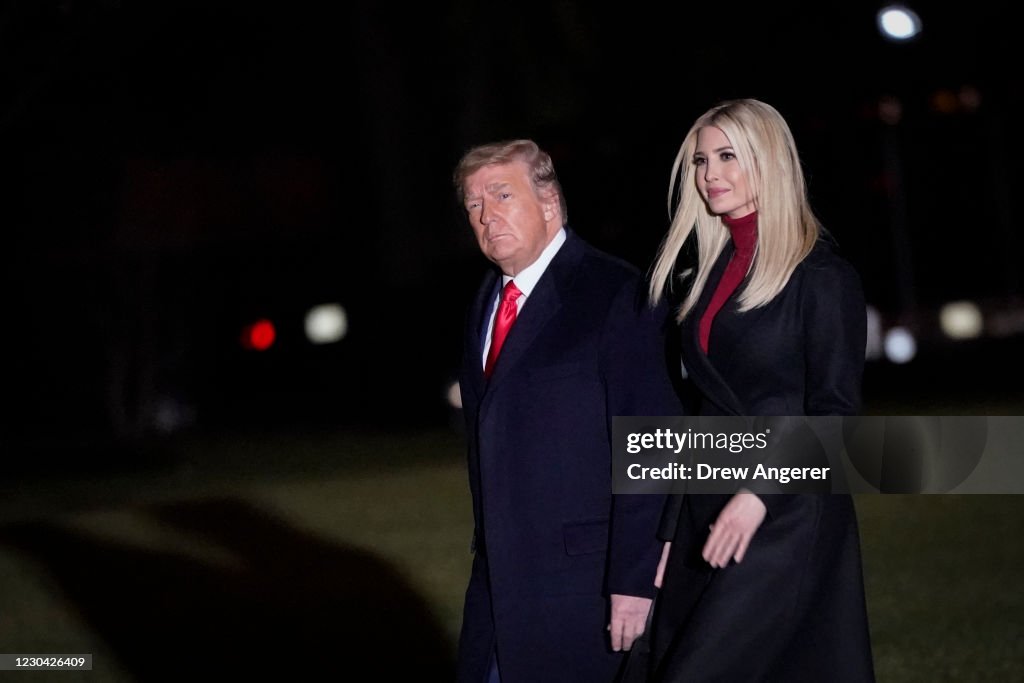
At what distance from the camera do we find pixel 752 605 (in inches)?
159

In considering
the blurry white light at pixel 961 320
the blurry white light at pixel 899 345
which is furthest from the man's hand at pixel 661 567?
the blurry white light at pixel 961 320

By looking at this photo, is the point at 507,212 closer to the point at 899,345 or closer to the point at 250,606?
the point at 250,606

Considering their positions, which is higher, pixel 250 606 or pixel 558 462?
pixel 558 462

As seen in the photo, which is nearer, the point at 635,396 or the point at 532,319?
the point at 635,396

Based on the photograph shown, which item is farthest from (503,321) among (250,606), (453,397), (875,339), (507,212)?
(875,339)

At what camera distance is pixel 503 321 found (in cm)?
484

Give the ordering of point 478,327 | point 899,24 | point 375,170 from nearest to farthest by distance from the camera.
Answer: point 478,327 → point 899,24 → point 375,170

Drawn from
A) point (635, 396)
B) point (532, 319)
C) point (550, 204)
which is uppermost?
point (550, 204)

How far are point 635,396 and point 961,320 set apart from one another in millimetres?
22173

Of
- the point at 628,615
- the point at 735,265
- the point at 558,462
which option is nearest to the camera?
the point at 735,265

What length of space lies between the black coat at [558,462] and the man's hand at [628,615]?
0.08m

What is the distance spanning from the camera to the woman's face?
417cm

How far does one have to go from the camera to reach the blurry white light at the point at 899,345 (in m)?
24.1

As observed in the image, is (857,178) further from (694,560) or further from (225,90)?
(694,560)
